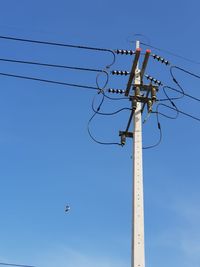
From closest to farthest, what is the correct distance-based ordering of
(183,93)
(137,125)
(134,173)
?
1. (134,173)
2. (137,125)
3. (183,93)

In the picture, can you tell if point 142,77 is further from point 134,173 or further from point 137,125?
point 134,173

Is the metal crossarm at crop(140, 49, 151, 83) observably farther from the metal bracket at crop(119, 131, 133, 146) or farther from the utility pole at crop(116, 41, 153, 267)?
the metal bracket at crop(119, 131, 133, 146)

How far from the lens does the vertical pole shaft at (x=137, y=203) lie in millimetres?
9516

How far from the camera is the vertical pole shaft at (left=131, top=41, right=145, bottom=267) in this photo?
31.2 feet

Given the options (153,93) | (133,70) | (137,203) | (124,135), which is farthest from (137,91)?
(137,203)

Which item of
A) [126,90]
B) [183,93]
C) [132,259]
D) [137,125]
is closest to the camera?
[132,259]

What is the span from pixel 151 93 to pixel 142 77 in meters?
0.49

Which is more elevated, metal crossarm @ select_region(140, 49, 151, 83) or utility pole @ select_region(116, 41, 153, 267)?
metal crossarm @ select_region(140, 49, 151, 83)

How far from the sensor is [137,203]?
1007 cm

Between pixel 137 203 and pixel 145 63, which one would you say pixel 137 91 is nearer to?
pixel 145 63

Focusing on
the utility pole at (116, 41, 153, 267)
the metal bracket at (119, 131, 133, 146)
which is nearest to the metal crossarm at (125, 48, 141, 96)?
the utility pole at (116, 41, 153, 267)

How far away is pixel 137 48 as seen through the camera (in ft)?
38.8

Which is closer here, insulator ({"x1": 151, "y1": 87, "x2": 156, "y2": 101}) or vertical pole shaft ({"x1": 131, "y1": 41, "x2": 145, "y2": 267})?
vertical pole shaft ({"x1": 131, "y1": 41, "x2": 145, "y2": 267})

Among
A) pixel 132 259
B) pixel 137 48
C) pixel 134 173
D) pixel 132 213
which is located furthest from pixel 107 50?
pixel 132 259
